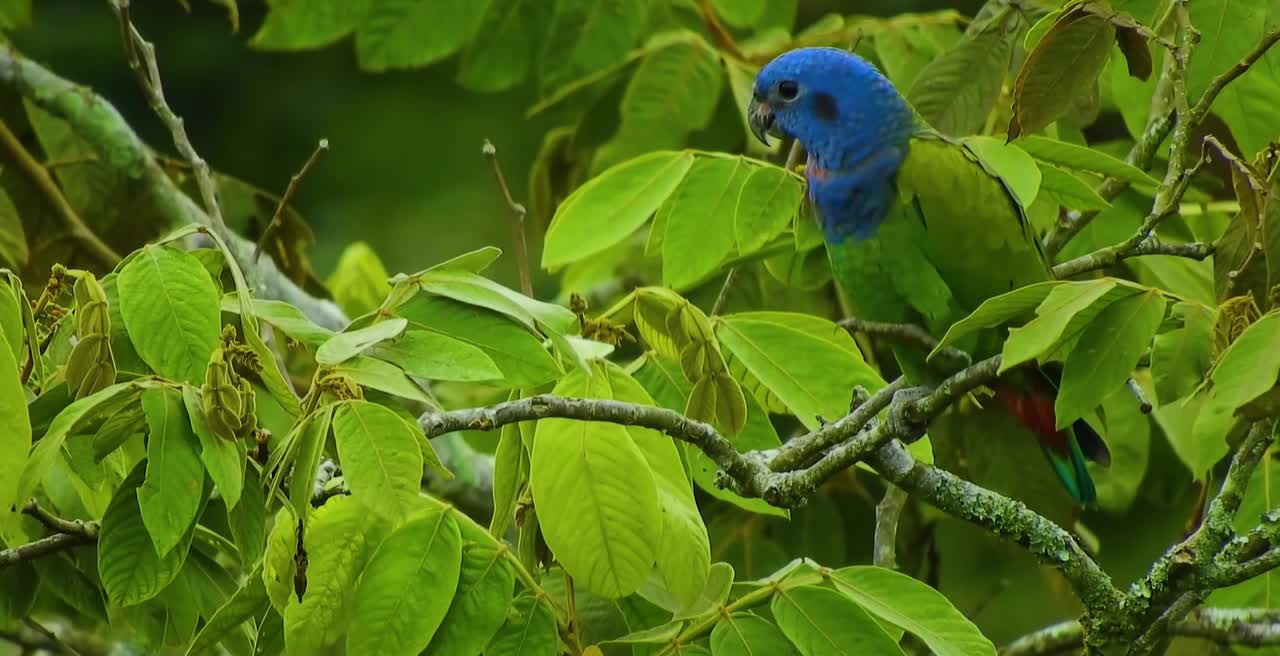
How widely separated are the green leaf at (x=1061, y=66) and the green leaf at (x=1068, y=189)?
1.32ft

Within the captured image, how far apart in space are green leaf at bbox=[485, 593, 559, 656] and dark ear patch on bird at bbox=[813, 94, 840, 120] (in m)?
1.16

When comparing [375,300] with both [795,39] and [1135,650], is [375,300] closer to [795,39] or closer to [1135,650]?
[795,39]

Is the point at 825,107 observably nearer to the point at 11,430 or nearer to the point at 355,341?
the point at 355,341

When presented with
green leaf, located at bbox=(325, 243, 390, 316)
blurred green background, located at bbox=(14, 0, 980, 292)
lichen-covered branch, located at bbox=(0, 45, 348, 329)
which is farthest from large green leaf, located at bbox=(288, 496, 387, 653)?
blurred green background, located at bbox=(14, 0, 980, 292)

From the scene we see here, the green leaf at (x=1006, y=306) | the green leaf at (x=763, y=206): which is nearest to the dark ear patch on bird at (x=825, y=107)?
the green leaf at (x=763, y=206)

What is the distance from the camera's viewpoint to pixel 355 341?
1399 mm

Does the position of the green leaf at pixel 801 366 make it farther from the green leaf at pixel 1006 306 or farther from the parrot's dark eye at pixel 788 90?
the parrot's dark eye at pixel 788 90

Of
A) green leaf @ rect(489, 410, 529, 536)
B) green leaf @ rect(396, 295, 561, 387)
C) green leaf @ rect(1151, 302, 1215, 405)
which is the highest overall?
green leaf @ rect(1151, 302, 1215, 405)

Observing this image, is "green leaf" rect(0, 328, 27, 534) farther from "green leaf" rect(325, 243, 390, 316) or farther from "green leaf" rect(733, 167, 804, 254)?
"green leaf" rect(325, 243, 390, 316)

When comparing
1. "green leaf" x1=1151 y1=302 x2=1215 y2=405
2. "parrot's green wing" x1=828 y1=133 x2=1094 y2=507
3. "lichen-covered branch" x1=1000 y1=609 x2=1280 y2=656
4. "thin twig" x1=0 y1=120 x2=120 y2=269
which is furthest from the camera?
"thin twig" x1=0 y1=120 x2=120 y2=269

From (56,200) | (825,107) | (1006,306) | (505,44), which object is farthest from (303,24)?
(1006,306)

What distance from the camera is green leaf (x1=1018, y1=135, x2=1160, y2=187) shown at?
1.95 meters

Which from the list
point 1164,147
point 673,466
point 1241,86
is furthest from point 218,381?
point 1164,147

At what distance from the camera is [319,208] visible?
7.19 m
